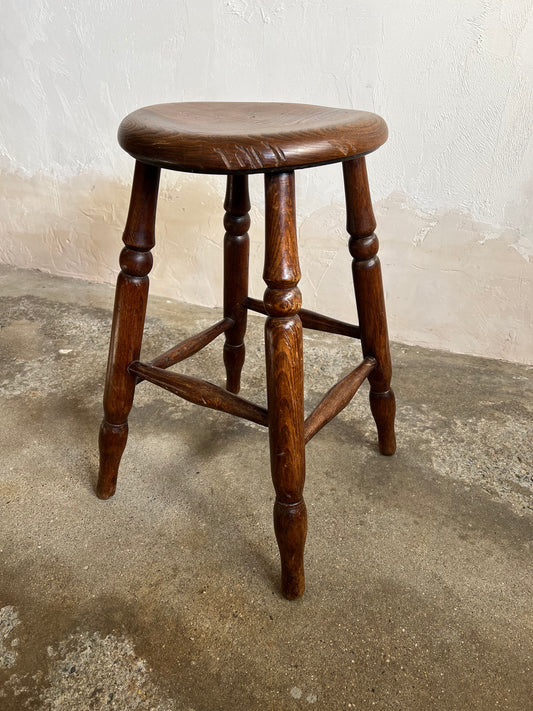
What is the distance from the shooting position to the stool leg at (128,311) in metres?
1.09

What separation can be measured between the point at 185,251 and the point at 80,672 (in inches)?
60.6

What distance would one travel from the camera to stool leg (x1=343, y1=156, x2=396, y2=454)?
1.15 m

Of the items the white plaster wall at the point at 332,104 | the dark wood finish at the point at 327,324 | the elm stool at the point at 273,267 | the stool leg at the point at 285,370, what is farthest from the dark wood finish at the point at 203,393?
the white plaster wall at the point at 332,104

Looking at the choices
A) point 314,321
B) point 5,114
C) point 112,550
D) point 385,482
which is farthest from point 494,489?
point 5,114

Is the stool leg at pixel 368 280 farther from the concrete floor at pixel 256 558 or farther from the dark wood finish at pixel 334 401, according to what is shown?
the concrete floor at pixel 256 558

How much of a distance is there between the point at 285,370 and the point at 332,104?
1165 millimetres

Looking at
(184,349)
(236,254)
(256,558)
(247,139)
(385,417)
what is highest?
(247,139)

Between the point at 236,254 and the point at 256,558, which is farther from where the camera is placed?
the point at 236,254

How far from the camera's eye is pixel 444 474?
1.41 m

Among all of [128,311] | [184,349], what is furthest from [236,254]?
[128,311]

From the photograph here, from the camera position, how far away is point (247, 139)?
34.1 inches

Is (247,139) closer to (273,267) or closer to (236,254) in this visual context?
(273,267)

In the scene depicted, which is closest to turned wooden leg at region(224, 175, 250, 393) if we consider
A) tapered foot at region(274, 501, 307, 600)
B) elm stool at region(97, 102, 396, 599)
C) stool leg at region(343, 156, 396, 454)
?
elm stool at region(97, 102, 396, 599)

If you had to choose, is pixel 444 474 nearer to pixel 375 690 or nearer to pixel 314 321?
pixel 314 321
